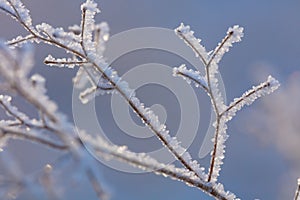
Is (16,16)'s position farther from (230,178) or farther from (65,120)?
(230,178)

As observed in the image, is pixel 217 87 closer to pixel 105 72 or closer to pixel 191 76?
pixel 191 76

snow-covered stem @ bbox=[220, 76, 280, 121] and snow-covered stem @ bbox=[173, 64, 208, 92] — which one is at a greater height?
snow-covered stem @ bbox=[173, 64, 208, 92]

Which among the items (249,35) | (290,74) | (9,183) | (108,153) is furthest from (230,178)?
(9,183)

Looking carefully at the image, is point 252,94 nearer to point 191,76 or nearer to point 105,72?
point 191,76

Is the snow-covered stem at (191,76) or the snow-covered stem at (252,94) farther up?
the snow-covered stem at (191,76)

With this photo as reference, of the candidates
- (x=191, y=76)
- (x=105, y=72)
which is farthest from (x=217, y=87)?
(x=105, y=72)

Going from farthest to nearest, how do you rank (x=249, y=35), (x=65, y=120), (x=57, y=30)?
1. (x=249, y=35)
2. (x=57, y=30)
3. (x=65, y=120)

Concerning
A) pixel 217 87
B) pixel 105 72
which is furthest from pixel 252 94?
pixel 105 72

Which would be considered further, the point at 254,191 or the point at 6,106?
the point at 254,191

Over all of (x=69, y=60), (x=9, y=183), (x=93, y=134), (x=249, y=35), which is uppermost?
(x=249, y=35)

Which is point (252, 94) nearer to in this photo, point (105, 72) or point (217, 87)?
point (217, 87)

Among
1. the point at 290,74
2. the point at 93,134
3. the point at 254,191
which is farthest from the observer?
the point at 254,191
